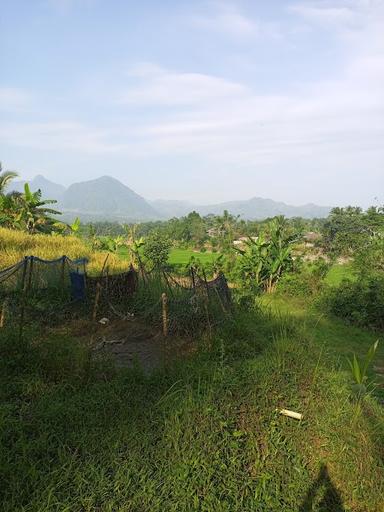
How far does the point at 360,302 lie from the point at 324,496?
27.2 ft

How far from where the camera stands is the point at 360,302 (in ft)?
36.4

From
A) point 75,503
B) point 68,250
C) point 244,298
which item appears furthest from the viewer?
point 68,250

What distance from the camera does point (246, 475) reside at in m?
3.61

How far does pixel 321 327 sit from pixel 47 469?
28.2ft

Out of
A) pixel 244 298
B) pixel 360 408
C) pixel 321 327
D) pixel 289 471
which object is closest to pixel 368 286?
pixel 321 327

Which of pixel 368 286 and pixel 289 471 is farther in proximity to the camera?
pixel 368 286

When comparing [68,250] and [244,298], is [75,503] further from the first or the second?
[68,250]

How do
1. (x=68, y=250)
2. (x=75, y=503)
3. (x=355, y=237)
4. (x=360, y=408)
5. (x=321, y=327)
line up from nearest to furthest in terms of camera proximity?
(x=75, y=503) < (x=360, y=408) < (x=321, y=327) < (x=68, y=250) < (x=355, y=237)

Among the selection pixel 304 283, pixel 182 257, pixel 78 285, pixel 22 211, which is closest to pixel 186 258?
pixel 182 257

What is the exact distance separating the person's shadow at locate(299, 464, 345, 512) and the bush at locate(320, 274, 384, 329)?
7.65 meters

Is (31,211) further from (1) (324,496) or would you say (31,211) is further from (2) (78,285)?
(1) (324,496)

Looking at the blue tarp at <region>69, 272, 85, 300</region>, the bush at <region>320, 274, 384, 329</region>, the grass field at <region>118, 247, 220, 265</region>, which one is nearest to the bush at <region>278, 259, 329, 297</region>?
the bush at <region>320, 274, 384, 329</region>

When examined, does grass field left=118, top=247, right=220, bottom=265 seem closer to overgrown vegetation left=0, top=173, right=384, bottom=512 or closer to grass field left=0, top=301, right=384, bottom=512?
overgrown vegetation left=0, top=173, right=384, bottom=512

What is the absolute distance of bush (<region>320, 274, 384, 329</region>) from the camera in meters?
10.7
